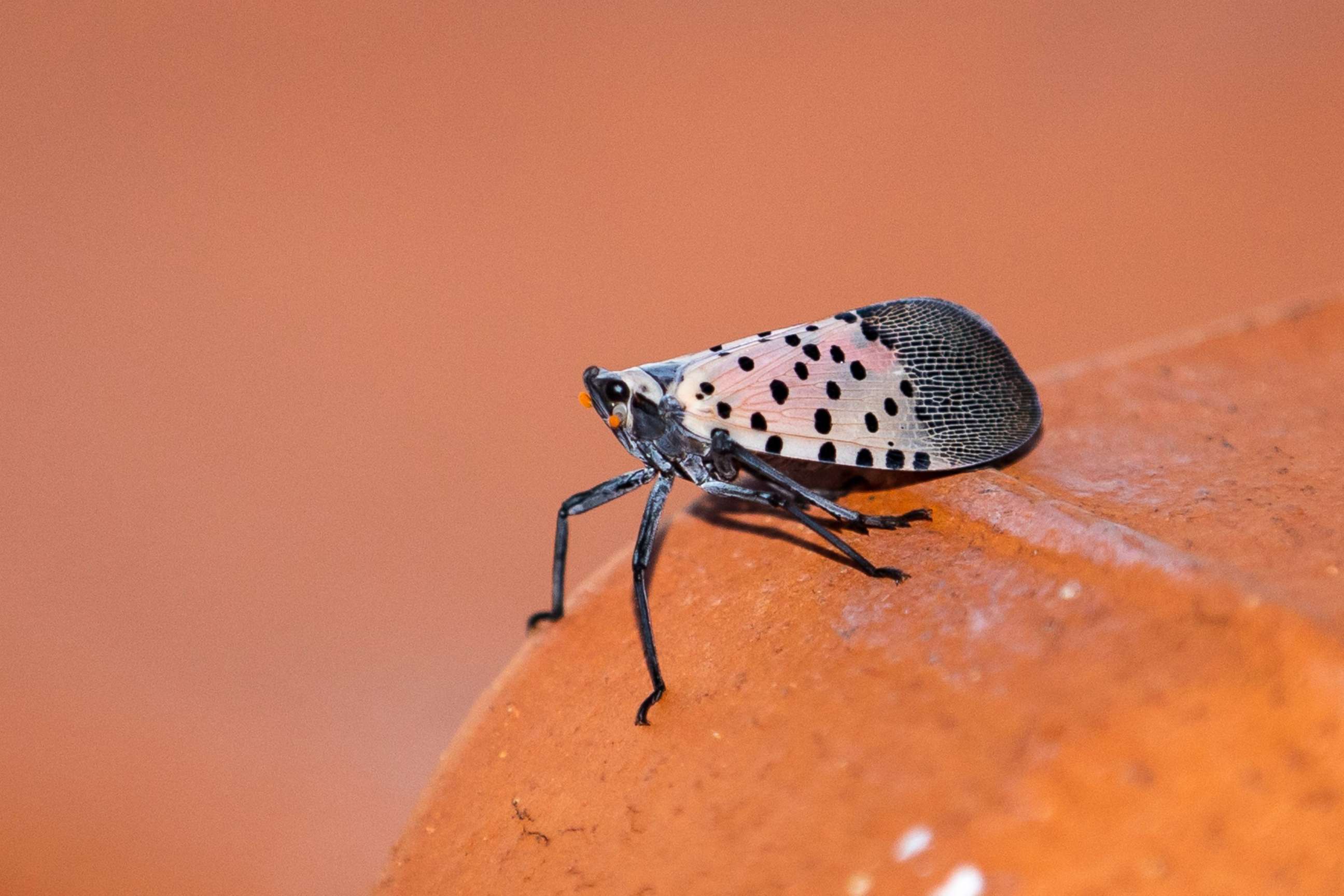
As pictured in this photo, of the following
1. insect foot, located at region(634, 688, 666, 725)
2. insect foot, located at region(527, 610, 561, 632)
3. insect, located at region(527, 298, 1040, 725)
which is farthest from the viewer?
insect foot, located at region(527, 610, 561, 632)

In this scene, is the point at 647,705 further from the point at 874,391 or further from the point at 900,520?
the point at 874,391

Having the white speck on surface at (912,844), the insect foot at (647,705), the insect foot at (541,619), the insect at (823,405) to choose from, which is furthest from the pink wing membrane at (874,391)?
the white speck on surface at (912,844)

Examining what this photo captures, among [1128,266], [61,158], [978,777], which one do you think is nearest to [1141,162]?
[1128,266]

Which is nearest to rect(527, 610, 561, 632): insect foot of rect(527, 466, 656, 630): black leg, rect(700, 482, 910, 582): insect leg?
rect(527, 466, 656, 630): black leg

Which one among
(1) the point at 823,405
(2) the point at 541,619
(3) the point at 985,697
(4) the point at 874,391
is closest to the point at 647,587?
(2) the point at 541,619

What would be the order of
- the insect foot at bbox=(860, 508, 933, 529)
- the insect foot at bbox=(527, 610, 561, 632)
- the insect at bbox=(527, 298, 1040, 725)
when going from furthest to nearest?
the insect foot at bbox=(527, 610, 561, 632), the insect at bbox=(527, 298, 1040, 725), the insect foot at bbox=(860, 508, 933, 529)

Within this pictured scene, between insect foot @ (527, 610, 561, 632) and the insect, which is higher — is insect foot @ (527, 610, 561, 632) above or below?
below

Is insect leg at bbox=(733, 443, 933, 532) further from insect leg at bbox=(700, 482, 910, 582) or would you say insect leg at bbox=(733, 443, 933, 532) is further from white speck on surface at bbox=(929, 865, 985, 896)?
white speck on surface at bbox=(929, 865, 985, 896)
